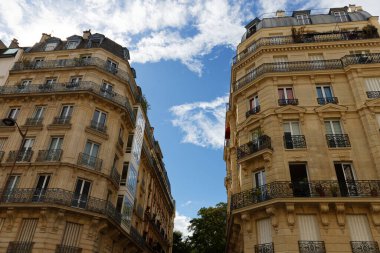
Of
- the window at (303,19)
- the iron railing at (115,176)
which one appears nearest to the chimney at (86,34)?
the iron railing at (115,176)

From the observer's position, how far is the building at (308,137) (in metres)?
14.7

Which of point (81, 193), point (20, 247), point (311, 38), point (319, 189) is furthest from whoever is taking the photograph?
point (311, 38)

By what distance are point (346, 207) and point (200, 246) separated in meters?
20.9

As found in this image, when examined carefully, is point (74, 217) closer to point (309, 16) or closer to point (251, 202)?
point (251, 202)

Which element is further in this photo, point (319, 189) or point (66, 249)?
point (66, 249)

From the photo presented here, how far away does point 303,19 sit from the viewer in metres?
24.8

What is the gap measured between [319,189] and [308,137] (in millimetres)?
3403

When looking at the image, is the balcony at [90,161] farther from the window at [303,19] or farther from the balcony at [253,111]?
the window at [303,19]

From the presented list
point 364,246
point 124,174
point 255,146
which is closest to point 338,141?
point 255,146

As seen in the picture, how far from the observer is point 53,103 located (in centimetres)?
2323

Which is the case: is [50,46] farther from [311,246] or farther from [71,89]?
[311,246]

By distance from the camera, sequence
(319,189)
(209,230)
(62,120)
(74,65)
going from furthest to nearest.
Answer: (209,230) → (74,65) → (62,120) → (319,189)

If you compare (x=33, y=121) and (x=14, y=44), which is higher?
(x=14, y=44)

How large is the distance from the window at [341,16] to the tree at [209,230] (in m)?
22.0
